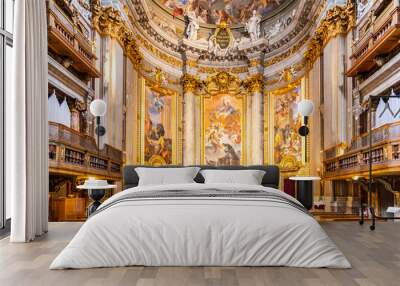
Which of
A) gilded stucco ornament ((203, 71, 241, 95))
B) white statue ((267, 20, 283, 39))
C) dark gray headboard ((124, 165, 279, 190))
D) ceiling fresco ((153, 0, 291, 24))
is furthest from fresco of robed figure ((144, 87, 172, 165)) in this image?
dark gray headboard ((124, 165, 279, 190))

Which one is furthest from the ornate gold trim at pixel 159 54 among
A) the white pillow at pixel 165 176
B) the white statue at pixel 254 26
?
the white pillow at pixel 165 176

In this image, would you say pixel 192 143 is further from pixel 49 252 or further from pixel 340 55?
pixel 49 252

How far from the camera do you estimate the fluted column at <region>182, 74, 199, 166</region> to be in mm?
12531

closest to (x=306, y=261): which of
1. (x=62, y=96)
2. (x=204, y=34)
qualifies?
(x=62, y=96)

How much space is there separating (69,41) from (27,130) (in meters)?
3.26

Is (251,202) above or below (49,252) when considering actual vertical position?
above

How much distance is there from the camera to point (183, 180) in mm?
5500

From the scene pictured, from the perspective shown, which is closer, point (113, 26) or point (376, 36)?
point (376, 36)

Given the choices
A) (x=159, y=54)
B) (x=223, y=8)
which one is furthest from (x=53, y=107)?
(x=223, y=8)

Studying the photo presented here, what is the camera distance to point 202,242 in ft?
10.3

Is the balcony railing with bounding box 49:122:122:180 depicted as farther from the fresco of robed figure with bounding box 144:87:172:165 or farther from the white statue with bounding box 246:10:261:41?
the white statue with bounding box 246:10:261:41

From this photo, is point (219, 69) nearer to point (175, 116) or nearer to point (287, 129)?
point (175, 116)

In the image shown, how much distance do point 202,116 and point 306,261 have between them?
996 cm

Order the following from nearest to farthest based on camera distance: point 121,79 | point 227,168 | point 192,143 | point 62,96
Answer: point 227,168 → point 62,96 → point 121,79 → point 192,143
